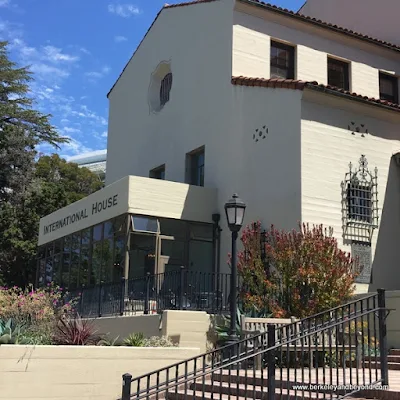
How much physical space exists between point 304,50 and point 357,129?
472cm

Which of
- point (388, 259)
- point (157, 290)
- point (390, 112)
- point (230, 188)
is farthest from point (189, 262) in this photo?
point (390, 112)

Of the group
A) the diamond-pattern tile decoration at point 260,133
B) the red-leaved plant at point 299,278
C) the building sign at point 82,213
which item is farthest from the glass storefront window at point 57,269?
the red-leaved plant at point 299,278

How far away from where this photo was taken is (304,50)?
19500mm

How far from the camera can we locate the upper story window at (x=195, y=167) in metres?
19.8

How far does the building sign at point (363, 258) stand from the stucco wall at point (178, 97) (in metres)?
5.27

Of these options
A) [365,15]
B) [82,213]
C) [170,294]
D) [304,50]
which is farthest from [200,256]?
[365,15]

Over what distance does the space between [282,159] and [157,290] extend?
16.1 feet

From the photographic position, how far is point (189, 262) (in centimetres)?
1784

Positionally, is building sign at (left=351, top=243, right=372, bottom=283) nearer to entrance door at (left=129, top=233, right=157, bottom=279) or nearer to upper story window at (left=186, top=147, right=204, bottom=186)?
entrance door at (left=129, top=233, right=157, bottom=279)

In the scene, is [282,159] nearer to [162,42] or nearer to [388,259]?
[388,259]

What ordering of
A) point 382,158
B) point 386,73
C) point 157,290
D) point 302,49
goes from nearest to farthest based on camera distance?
point 157,290 → point 382,158 → point 302,49 → point 386,73

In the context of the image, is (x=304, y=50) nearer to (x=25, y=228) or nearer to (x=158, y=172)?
(x=158, y=172)

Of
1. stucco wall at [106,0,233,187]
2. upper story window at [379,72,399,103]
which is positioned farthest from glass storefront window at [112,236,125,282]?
upper story window at [379,72,399,103]

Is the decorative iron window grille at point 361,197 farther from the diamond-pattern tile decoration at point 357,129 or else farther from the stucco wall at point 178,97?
the stucco wall at point 178,97
